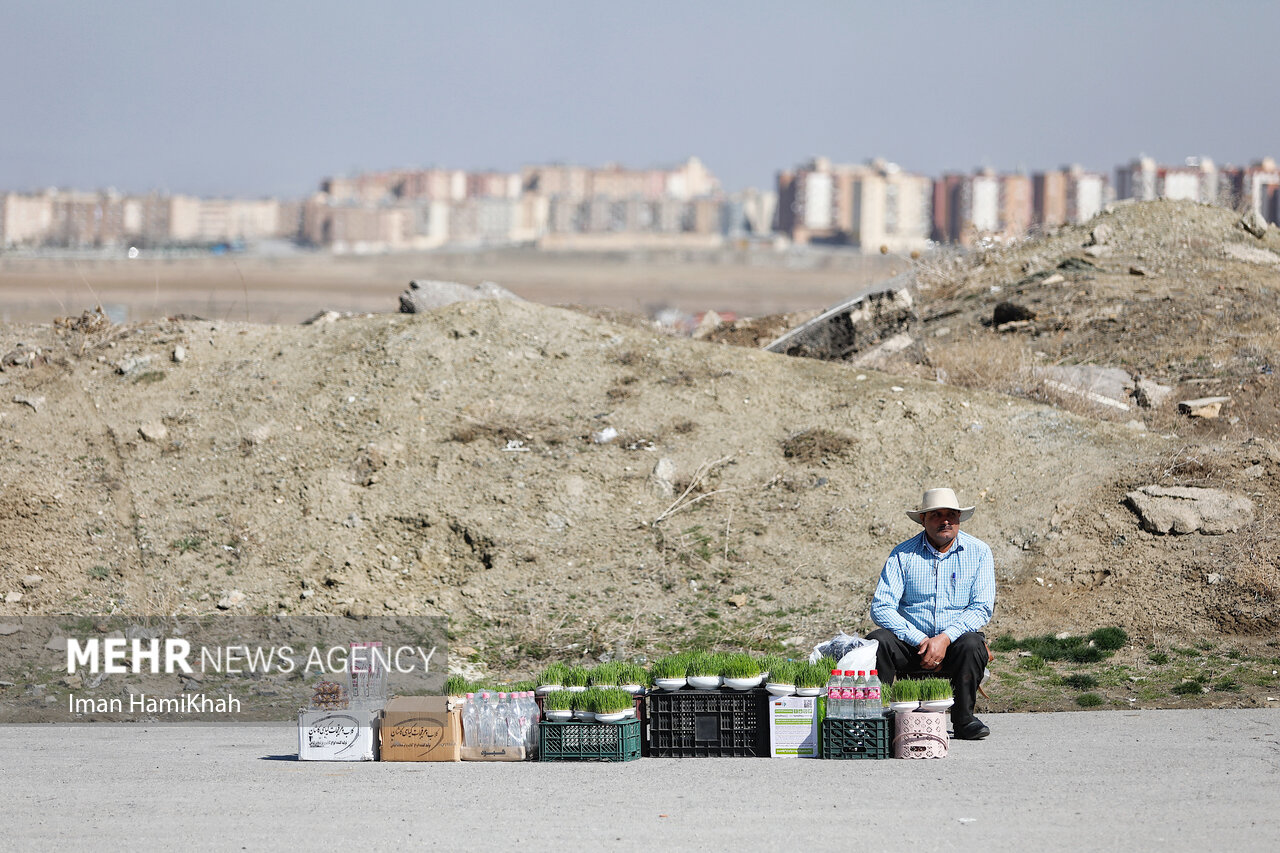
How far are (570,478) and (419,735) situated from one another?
5.58 meters

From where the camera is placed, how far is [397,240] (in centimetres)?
14650

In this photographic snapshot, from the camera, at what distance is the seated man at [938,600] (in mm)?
7551

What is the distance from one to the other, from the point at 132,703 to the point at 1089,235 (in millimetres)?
16387

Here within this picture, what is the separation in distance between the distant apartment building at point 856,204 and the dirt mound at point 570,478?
418 ft

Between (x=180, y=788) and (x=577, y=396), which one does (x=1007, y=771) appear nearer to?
(x=180, y=788)

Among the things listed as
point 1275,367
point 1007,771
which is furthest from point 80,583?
point 1275,367

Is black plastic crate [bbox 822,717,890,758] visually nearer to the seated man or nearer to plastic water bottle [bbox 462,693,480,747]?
the seated man

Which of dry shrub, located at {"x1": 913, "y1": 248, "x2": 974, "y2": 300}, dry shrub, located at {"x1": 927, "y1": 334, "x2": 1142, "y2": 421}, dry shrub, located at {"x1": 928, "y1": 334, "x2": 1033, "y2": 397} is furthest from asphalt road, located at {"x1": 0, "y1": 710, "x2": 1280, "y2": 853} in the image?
dry shrub, located at {"x1": 913, "y1": 248, "x2": 974, "y2": 300}

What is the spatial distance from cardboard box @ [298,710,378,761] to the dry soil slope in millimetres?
3488

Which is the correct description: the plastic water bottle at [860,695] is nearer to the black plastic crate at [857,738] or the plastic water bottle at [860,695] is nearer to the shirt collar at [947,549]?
the black plastic crate at [857,738]

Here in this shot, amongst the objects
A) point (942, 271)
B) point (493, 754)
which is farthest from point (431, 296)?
point (493, 754)

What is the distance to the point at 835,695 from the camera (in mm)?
7215

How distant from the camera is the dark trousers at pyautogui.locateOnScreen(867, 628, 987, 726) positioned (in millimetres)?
7437

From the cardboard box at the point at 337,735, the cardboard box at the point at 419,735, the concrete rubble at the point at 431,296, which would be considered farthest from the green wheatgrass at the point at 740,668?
the concrete rubble at the point at 431,296
